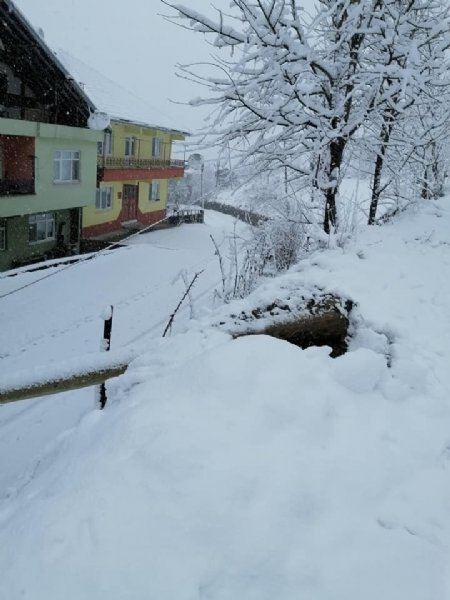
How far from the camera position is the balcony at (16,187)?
14.7 metres

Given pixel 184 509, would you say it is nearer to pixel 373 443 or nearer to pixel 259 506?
pixel 259 506

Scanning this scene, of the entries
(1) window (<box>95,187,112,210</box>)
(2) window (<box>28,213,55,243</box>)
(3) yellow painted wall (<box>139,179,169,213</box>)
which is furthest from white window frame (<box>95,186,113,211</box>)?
(2) window (<box>28,213,55,243</box>)

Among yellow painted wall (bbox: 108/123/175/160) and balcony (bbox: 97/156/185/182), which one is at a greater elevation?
yellow painted wall (bbox: 108/123/175/160)

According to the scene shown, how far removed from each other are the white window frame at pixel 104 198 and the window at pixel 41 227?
15.2 ft

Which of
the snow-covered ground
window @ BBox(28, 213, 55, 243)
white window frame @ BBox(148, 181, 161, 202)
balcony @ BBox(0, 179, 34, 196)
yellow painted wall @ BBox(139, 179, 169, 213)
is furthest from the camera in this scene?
white window frame @ BBox(148, 181, 161, 202)

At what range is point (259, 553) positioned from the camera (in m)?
1.98

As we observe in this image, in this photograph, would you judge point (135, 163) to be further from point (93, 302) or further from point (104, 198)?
point (93, 302)

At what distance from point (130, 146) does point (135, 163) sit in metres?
2.03

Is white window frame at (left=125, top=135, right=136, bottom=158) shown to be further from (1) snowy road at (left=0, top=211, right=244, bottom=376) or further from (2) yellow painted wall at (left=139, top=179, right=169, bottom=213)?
(1) snowy road at (left=0, top=211, right=244, bottom=376)

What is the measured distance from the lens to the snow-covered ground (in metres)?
1.90

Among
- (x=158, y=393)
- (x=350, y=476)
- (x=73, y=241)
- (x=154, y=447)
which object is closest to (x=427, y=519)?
(x=350, y=476)

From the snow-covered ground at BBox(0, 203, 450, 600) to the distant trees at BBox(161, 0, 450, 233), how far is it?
13.0 feet

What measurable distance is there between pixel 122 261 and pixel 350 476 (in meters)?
15.8

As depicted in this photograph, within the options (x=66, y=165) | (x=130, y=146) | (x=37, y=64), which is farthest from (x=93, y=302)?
(x=130, y=146)
